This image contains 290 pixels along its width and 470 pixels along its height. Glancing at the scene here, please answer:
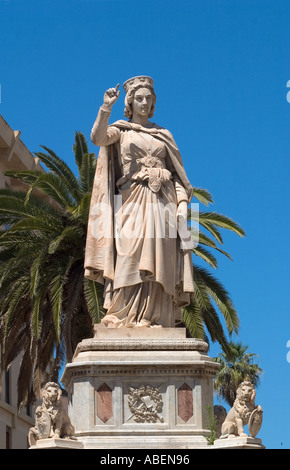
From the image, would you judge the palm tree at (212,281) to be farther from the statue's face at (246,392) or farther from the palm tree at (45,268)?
the statue's face at (246,392)

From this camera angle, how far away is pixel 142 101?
611 inches

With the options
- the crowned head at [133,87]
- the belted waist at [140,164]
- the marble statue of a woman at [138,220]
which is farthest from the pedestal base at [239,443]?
the crowned head at [133,87]

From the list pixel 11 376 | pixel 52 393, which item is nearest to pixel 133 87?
pixel 52 393

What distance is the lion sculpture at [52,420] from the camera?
43.6 feet

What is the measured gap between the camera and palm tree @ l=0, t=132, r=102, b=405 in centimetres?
2823

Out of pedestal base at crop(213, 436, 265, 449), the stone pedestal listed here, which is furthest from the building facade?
pedestal base at crop(213, 436, 265, 449)

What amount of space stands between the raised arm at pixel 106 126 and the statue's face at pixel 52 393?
3.37 metres

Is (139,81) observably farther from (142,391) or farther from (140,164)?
(142,391)

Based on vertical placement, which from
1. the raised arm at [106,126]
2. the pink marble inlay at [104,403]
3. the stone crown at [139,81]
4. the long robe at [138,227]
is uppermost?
the stone crown at [139,81]

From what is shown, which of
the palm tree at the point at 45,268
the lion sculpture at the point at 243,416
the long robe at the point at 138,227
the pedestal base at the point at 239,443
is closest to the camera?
the pedestal base at the point at 239,443

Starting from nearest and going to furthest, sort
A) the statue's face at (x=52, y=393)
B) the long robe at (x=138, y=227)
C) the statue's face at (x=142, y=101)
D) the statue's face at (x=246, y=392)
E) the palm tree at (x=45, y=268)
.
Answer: the statue's face at (x=52, y=393)
the statue's face at (x=246, y=392)
the long robe at (x=138, y=227)
the statue's face at (x=142, y=101)
the palm tree at (x=45, y=268)

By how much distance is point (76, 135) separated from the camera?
32000 millimetres

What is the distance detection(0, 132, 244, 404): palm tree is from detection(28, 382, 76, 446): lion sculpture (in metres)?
13.8
